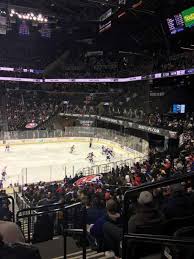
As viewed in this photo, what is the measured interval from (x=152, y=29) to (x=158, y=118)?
9341 millimetres

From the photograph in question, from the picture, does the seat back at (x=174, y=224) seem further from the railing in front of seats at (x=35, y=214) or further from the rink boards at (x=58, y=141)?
the rink boards at (x=58, y=141)

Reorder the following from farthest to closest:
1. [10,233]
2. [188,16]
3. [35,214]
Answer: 1. [188,16]
2. [35,214]
3. [10,233]

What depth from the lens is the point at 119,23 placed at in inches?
1318

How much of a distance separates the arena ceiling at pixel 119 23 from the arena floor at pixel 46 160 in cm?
1116

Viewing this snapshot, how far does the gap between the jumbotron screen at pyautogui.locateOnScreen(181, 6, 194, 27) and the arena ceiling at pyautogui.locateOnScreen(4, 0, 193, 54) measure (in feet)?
2.20

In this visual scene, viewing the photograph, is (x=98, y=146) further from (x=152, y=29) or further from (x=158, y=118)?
(x=152, y=29)

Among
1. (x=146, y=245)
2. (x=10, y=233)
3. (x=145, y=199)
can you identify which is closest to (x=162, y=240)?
(x=146, y=245)

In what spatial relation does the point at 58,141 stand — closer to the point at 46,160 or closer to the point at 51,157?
the point at 51,157

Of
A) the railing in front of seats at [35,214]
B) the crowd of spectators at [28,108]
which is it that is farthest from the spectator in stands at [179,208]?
the crowd of spectators at [28,108]

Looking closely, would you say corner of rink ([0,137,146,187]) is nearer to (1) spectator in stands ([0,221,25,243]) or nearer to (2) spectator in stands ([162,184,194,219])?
(2) spectator in stands ([162,184,194,219])

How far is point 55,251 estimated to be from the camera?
13.9 ft

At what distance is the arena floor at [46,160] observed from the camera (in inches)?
769

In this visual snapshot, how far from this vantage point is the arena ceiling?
24.8 metres

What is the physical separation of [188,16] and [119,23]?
12.3 m
